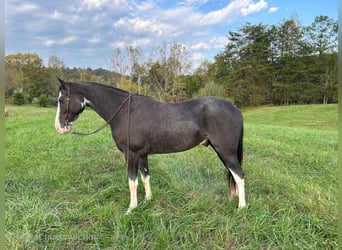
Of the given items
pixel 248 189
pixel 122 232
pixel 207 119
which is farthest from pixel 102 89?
pixel 248 189

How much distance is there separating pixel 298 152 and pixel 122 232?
428cm

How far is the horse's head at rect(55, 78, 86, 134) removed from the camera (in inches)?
98.0

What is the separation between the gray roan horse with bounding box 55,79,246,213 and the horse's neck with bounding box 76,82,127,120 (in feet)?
0.03

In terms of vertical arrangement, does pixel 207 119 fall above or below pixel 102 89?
Result: below

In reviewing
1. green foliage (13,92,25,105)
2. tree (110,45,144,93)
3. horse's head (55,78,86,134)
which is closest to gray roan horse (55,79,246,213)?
horse's head (55,78,86,134)

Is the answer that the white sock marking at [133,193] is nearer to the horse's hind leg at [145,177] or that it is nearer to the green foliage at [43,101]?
the horse's hind leg at [145,177]

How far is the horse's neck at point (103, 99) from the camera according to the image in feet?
8.52

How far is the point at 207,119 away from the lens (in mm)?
2443

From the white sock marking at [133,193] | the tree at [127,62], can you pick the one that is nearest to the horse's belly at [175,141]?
the white sock marking at [133,193]

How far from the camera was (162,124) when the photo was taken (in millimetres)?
2471

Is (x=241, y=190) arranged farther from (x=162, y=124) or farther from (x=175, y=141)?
(x=162, y=124)

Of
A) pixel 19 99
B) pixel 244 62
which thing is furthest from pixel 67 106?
pixel 19 99

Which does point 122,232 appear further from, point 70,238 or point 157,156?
point 157,156

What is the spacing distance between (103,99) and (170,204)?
1.37m
